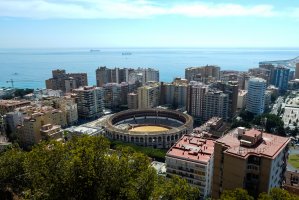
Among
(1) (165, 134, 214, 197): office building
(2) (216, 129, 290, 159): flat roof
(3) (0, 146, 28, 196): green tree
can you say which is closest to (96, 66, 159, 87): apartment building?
(1) (165, 134, 214, 197): office building

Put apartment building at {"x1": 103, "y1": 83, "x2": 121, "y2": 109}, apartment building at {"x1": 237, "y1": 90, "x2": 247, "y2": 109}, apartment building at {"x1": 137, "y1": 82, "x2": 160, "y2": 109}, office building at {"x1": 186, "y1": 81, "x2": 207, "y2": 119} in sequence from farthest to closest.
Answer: apartment building at {"x1": 103, "y1": 83, "x2": 121, "y2": 109} < apartment building at {"x1": 237, "y1": 90, "x2": 247, "y2": 109} < apartment building at {"x1": 137, "y1": 82, "x2": 160, "y2": 109} < office building at {"x1": 186, "y1": 81, "x2": 207, "y2": 119}

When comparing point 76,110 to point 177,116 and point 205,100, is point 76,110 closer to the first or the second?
point 177,116

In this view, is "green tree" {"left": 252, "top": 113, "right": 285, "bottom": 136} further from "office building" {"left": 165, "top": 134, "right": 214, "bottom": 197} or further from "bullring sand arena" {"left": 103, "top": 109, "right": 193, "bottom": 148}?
"office building" {"left": 165, "top": 134, "right": 214, "bottom": 197}

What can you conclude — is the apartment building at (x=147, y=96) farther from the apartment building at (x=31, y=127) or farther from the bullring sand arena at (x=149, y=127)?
the apartment building at (x=31, y=127)

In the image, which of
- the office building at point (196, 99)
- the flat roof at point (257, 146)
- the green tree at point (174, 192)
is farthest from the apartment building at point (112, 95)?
the green tree at point (174, 192)

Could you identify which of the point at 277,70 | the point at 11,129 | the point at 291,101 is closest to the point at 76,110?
the point at 11,129

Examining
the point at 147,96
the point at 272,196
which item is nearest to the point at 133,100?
the point at 147,96
